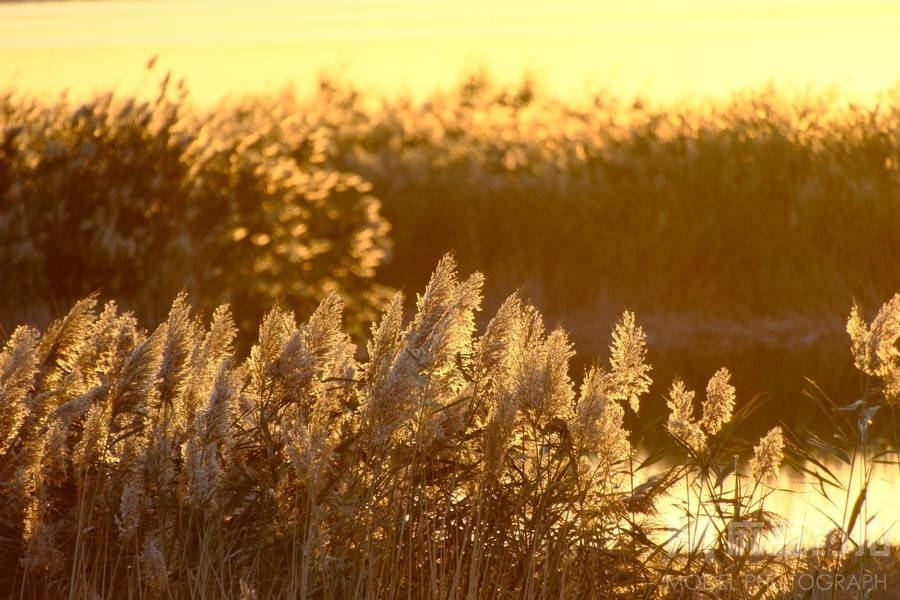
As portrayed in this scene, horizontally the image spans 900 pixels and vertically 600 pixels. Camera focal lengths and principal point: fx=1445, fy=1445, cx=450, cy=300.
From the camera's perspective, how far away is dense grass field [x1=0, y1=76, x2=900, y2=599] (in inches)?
140

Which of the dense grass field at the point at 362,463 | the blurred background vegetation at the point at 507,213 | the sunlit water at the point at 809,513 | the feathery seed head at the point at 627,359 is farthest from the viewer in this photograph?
the blurred background vegetation at the point at 507,213

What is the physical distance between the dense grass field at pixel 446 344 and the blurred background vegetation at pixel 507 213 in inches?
1.3

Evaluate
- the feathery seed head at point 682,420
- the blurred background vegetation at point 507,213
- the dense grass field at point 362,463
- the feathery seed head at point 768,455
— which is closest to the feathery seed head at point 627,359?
the dense grass field at point 362,463

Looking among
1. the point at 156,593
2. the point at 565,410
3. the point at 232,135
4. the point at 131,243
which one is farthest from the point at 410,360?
the point at 232,135

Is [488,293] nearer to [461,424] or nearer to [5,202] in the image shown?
[5,202]

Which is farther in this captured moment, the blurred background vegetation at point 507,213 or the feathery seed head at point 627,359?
the blurred background vegetation at point 507,213

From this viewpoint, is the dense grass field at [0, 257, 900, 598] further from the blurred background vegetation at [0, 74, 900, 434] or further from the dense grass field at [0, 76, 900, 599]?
the blurred background vegetation at [0, 74, 900, 434]

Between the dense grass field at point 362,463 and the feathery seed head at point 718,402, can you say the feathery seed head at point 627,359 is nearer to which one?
the dense grass field at point 362,463

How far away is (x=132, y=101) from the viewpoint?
10617 millimetres

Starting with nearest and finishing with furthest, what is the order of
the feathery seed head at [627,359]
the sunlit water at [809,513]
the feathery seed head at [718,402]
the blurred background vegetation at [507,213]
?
1. the feathery seed head at [627,359]
2. the feathery seed head at [718,402]
3. the sunlit water at [809,513]
4. the blurred background vegetation at [507,213]

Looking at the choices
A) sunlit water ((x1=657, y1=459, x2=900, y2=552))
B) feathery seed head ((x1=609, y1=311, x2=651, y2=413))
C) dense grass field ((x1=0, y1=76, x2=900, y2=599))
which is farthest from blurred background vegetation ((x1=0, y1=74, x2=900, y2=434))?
feathery seed head ((x1=609, y1=311, x2=651, y2=413))

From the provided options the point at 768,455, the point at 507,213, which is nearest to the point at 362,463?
the point at 768,455

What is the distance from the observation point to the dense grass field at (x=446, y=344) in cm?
357

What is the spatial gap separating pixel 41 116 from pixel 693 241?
6.00 meters
